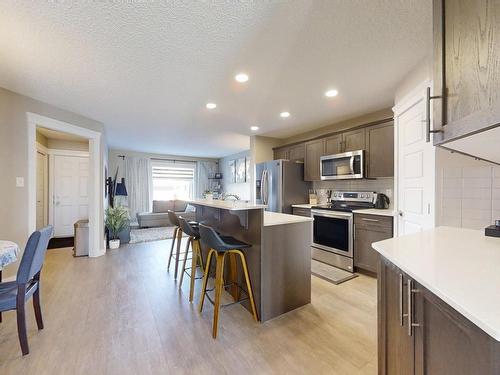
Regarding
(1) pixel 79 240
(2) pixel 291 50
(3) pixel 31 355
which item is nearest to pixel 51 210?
(1) pixel 79 240

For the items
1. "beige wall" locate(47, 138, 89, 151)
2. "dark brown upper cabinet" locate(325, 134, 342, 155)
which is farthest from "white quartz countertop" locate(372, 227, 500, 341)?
"beige wall" locate(47, 138, 89, 151)

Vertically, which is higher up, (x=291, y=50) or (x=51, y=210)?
(x=291, y=50)

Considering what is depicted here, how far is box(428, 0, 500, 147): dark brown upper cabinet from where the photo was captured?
67cm

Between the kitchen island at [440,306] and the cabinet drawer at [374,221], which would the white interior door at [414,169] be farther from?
the kitchen island at [440,306]

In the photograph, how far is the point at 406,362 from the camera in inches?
37.2

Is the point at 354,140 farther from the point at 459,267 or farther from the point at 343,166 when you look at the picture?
the point at 459,267

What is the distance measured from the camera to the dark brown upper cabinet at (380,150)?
3113mm

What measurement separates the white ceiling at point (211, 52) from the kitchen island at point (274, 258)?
137 cm

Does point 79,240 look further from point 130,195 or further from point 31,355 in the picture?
point 130,195

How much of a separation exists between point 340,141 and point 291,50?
2.26 m

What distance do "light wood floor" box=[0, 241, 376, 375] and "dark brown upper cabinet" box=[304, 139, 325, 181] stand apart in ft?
6.83

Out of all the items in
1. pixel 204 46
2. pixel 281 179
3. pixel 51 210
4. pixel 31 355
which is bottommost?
pixel 31 355

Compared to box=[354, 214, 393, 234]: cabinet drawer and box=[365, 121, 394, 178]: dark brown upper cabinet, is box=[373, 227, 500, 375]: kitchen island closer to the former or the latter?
box=[354, 214, 393, 234]: cabinet drawer

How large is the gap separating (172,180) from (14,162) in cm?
539
